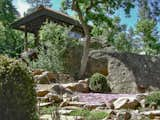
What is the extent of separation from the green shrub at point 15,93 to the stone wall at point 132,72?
10.6 m

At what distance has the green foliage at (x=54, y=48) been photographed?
18781mm

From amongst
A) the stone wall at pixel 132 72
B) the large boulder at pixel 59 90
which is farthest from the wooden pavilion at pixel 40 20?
the large boulder at pixel 59 90

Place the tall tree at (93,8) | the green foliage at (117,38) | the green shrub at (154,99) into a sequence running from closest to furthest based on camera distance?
the green shrub at (154,99) < the tall tree at (93,8) < the green foliage at (117,38)

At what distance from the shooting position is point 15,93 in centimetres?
597

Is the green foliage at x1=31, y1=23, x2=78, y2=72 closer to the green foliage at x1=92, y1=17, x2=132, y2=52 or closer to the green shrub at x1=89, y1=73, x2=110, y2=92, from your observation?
the green shrub at x1=89, y1=73, x2=110, y2=92

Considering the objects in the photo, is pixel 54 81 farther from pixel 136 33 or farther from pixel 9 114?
pixel 136 33

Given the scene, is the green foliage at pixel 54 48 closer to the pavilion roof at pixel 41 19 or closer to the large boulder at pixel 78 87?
the large boulder at pixel 78 87

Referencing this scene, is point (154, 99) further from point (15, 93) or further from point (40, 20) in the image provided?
point (40, 20)

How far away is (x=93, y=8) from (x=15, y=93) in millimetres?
15090

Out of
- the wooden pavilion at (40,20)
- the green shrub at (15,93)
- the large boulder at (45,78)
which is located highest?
the wooden pavilion at (40,20)

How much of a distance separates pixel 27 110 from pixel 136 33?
25945 millimetres

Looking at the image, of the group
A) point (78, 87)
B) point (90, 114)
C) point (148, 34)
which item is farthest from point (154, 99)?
point (148, 34)

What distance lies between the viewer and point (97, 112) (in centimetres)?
948

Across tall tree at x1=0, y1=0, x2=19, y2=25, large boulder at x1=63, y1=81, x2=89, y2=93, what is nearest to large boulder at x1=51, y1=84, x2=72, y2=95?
large boulder at x1=63, y1=81, x2=89, y2=93
